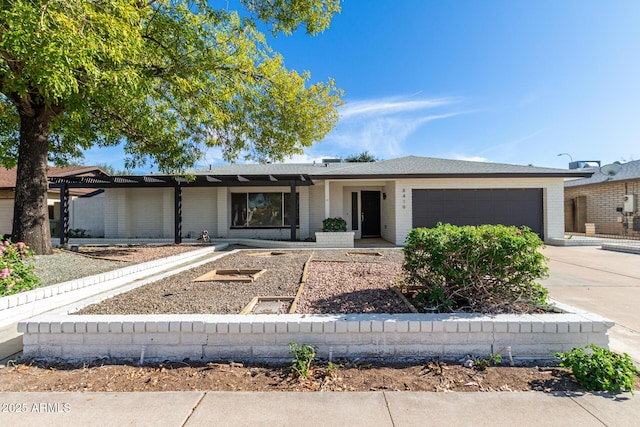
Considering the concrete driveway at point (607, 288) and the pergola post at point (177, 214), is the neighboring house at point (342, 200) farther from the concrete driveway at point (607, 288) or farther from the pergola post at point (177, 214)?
the concrete driveway at point (607, 288)

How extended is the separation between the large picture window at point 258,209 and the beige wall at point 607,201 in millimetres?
16706

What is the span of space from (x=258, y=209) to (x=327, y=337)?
36.9 feet

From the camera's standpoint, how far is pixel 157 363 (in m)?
2.83

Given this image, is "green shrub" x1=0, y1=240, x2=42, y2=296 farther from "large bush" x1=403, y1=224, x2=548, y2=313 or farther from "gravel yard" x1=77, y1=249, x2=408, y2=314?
"large bush" x1=403, y1=224, x2=548, y2=313

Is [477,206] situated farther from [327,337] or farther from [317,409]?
[317,409]

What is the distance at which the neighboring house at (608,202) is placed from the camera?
49.2 ft

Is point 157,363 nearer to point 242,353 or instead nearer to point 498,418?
point 242,353

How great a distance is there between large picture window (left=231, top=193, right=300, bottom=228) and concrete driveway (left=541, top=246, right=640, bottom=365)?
962 cm

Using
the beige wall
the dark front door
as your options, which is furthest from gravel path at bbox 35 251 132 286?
the beige wall

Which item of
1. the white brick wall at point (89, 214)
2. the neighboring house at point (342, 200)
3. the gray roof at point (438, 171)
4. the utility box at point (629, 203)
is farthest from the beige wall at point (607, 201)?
the white brick wall at point (89, 214)

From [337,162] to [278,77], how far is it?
10265 mm

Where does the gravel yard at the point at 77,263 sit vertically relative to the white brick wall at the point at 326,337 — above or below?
above

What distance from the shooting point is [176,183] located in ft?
40.1

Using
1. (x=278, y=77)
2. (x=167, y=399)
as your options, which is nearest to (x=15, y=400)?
(x=167, y=399)
